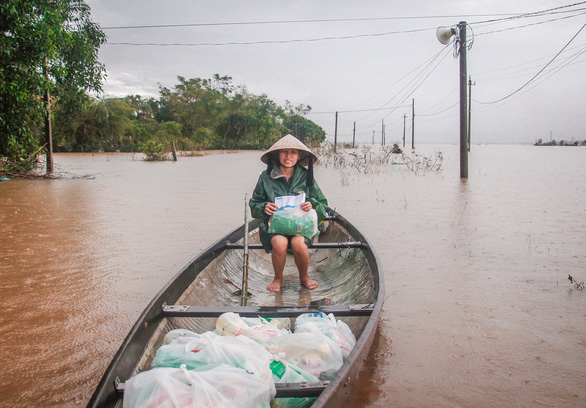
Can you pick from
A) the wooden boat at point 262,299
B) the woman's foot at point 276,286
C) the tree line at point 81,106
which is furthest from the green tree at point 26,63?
the woman's foot at point 276,286

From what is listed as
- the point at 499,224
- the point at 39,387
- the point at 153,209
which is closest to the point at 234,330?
→ the point at 39,387

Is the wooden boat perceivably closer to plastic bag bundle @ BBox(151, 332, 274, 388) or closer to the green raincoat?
plastic bag bundle @ BBox(151, 332, 274, 388)

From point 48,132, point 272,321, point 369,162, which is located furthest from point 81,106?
point 272,321

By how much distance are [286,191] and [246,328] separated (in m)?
1.72

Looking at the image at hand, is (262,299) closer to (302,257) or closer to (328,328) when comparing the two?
(302,257)

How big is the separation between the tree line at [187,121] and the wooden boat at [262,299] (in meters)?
30.3

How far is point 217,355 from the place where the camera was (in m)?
1.86

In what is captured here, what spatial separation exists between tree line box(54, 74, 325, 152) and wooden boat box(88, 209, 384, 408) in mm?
30304

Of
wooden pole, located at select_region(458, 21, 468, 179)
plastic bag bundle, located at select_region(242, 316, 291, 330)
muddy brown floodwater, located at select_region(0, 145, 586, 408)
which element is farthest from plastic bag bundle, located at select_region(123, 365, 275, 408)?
wooden pole, located at select_region(458, 21, 468, 179)

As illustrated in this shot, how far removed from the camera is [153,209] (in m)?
8.30

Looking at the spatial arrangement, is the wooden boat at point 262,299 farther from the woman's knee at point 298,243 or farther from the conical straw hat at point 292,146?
the conical straw hat at point 292,146

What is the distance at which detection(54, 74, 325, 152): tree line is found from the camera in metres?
31.9

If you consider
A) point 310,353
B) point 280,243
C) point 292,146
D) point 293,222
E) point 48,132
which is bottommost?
point 310,353

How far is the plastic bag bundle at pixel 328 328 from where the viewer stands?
2324mm
